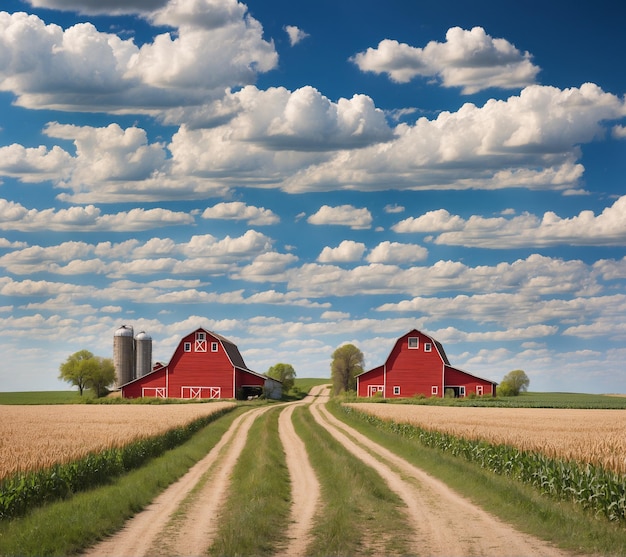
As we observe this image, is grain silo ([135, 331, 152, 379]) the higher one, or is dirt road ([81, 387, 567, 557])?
grain silo ([135, 331, 152, 379])

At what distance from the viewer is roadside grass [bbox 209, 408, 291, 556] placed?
51.1ft

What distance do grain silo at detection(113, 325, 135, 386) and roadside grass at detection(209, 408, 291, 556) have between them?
92.8m

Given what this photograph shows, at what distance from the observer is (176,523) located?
719 inches

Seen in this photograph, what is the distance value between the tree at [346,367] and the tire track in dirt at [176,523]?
11155 centimetres

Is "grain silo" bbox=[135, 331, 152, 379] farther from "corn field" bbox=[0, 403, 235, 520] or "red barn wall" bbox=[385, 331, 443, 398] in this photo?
"corn field" bbox=[0, 403, 235, 520]

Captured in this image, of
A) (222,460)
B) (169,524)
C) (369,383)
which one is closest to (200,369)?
(369,383)

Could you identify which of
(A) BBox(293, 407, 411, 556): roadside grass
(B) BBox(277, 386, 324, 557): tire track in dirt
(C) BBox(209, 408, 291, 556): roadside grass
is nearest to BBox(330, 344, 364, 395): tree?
(B) BBox(277, 386, 324, 557): tire track in dirt

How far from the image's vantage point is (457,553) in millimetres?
15219

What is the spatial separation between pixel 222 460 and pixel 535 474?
499 inches

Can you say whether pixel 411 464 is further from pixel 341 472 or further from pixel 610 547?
pixel 610 547

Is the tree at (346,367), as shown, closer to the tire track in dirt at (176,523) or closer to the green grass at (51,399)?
the green grass at (51,399)

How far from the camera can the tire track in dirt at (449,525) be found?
15.5 metres

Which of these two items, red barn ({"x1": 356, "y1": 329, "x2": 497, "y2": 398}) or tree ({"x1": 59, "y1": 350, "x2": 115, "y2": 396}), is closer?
red barn ({"x1": 356, "y1": 329, "x2": 497, "y2": 398})

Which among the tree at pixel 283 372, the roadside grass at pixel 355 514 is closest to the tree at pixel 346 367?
the tree at pixel 283 372
